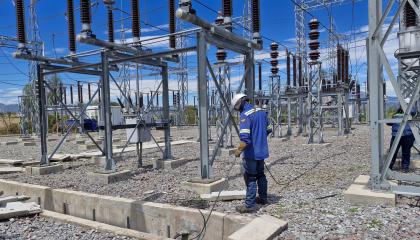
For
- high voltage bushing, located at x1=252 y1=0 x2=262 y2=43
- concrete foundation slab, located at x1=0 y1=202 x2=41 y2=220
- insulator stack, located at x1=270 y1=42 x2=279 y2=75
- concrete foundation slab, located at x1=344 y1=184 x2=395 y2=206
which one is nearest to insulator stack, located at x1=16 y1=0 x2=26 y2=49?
concrete foundation slab, located at x1=0 y1=202 x2=41 y2=220

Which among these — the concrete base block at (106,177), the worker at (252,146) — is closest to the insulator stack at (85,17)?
the concrete base block at (106,177)

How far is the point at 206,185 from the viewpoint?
21.1 feet

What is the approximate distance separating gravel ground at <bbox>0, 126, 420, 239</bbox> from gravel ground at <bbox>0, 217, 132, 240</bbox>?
1.46m

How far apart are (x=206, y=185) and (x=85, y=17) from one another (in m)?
4.27

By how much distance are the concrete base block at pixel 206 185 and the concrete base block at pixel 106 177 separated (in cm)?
215

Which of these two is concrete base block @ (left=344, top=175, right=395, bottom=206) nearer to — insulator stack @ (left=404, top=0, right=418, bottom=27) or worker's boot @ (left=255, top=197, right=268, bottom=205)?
worker's boot @ (left=255, top=197, right=268, bottom=205)

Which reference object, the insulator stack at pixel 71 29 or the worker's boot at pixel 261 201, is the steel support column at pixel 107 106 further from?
the worker's boot at pixel 261 201

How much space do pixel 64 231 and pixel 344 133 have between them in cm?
1625

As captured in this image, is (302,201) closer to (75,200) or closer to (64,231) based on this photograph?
(64,231)

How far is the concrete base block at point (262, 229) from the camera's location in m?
3.88

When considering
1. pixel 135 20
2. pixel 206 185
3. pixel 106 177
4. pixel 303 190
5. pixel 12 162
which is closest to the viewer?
pixel 303 190

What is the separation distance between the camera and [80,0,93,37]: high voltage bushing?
7547 mm

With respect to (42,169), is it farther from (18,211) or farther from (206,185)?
(206,185)

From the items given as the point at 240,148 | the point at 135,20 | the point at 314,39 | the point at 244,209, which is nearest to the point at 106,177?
the point at 135,20
